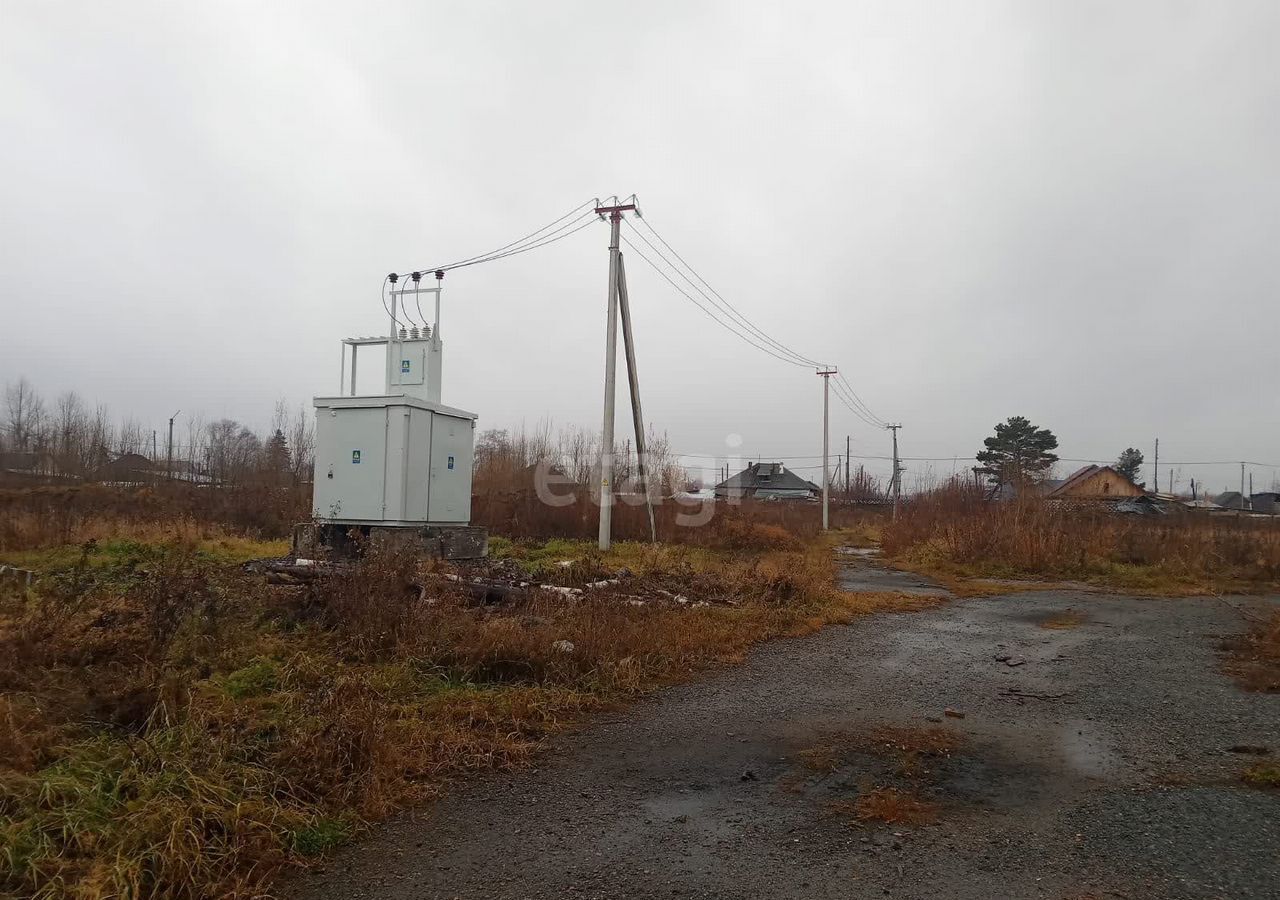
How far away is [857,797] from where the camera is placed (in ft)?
13.3

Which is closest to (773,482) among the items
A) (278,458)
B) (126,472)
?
(278,458)

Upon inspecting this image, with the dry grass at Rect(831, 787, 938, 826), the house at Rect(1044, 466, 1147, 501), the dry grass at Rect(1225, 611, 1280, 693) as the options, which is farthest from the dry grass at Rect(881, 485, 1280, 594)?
the dry grass at Rect(831, 787, 938, 826)

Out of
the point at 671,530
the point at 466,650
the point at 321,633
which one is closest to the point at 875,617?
the point at 466,650

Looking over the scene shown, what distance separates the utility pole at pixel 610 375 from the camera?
50.9ft

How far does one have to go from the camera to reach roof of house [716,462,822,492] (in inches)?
2702

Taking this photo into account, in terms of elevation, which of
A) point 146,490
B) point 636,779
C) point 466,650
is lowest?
point 636,779

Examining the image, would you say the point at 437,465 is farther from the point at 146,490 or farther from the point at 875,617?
the point at 146,490

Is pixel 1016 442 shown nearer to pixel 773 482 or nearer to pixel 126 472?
pixel 773 482

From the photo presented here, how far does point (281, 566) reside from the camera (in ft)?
28.3

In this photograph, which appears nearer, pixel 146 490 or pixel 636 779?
pixel 636 779

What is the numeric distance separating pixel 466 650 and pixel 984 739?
3880 mm

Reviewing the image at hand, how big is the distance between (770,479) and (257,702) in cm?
6670

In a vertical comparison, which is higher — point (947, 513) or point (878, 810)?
point (947, 513)

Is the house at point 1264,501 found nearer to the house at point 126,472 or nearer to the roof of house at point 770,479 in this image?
the roof of house at point 770,479
